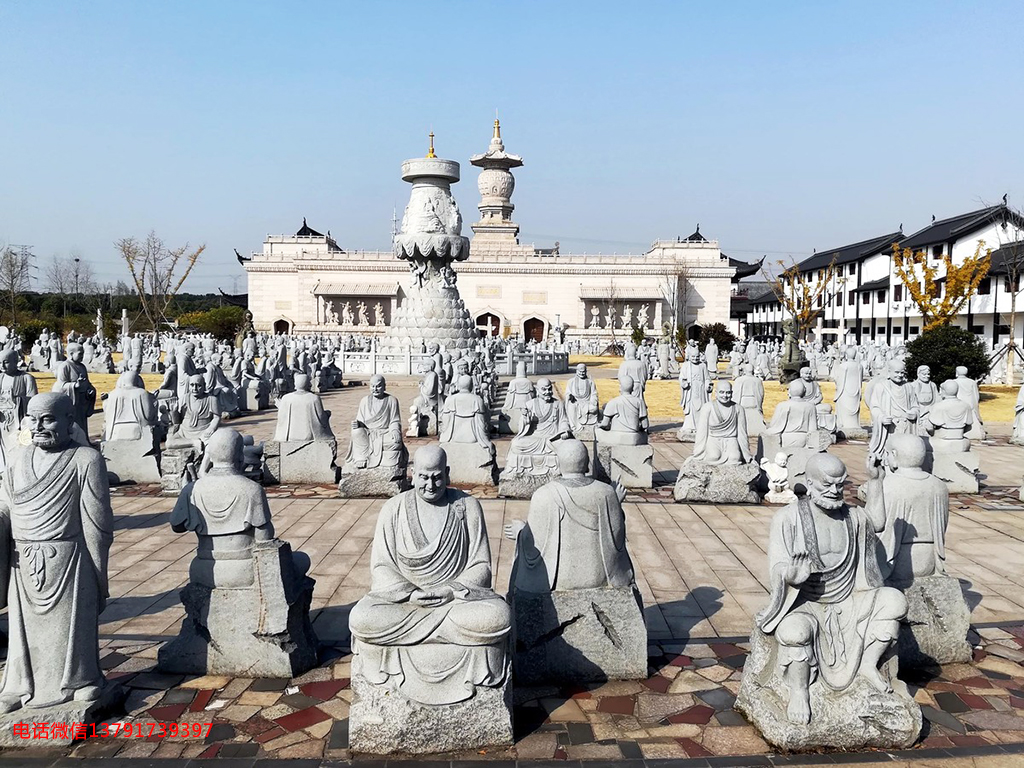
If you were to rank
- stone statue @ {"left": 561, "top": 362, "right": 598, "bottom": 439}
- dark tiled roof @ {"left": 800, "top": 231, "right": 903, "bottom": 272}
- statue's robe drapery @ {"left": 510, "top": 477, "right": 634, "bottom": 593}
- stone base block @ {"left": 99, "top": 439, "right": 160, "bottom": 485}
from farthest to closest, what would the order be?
1. dark tiled roof @ {"left": 800, "top": 231, "right": 903, "bottom": 272}
2. stone statue @ {"left": 561, "top": 362, "right": 598, "bottom": 439}
3. stone base block @ {"left": 99, "top": 439, "right": 160, "bottom": 485}
4. statue's robe drapery @ {"left": 510, "top": 477, "right": 634, "bottom": 593}

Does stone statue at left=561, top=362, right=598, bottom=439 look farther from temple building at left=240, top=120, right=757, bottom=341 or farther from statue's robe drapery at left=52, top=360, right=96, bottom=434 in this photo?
temple building at left=240, top=120, right=757, bottom=341

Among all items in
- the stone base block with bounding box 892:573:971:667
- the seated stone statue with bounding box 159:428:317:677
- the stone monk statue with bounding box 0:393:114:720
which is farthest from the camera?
the stone base block with bounding box 892:573:971:667

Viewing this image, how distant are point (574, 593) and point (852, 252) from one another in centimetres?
5069

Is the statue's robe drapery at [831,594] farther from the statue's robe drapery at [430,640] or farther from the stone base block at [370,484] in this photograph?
the stone base block at [370,484]

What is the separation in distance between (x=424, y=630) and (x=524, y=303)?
5376 centimetres

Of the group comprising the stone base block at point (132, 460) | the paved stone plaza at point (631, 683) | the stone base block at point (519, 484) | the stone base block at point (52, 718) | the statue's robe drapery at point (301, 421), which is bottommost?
the paved stone plaza at point (631, 683)

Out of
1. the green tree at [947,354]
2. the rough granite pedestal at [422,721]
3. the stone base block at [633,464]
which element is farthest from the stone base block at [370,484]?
the green tree at [947,354]

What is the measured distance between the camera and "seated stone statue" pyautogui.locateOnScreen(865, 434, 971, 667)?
4.90 metres

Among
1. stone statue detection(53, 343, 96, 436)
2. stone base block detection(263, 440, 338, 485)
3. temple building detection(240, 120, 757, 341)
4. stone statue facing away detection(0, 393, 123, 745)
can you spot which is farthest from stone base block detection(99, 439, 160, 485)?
temple building detection(240, 120, 757, 341)

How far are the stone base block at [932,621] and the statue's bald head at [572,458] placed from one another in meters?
2.38

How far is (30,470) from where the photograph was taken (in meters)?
4.09

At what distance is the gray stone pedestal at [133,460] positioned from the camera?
10609 mm

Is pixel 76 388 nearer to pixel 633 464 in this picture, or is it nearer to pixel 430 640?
pixel 633 464

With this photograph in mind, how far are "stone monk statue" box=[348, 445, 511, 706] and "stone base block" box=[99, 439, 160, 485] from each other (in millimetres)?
7724
